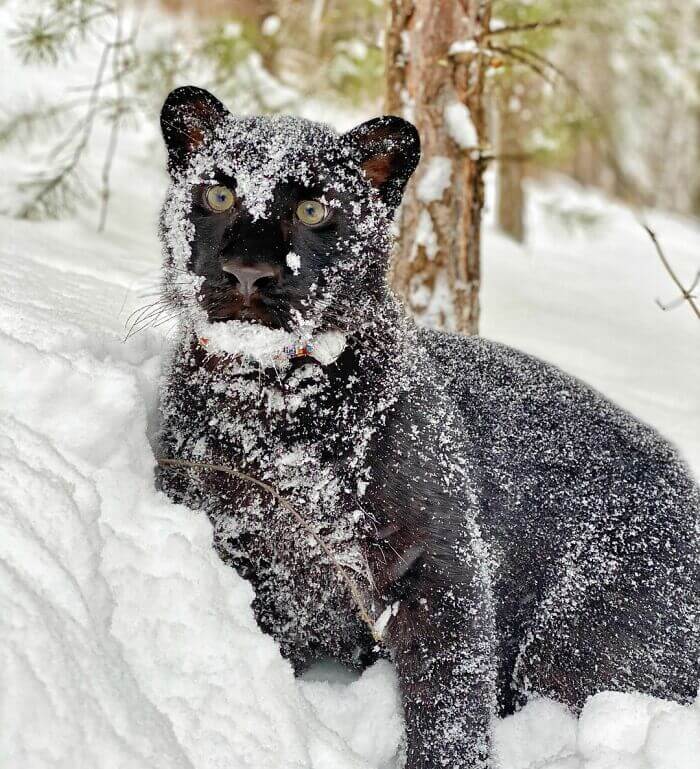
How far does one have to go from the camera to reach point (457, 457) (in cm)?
240

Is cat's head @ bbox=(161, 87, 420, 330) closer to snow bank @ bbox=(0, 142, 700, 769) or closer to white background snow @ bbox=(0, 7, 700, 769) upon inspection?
white background snow @ bbox=(0, 7, 700, 769)

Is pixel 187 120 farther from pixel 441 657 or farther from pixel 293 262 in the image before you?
pixel 441 657

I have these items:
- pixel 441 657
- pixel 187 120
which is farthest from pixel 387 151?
pixel 441 657

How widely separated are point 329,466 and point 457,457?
403mm

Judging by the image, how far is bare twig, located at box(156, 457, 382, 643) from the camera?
7.35ft

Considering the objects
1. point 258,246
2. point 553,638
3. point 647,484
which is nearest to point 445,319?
point 647,484

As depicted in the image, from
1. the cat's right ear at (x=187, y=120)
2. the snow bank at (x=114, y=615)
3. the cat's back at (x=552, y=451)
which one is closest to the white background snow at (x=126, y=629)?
the snow bank at (x=114, y=615)

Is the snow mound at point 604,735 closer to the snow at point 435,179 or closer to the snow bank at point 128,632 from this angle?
the snow bank at point 128,632

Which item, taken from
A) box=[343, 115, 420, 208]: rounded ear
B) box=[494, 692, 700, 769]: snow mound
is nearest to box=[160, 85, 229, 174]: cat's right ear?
box=[343, 115, 420, 208]: rounded ear

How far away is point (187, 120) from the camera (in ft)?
7.95

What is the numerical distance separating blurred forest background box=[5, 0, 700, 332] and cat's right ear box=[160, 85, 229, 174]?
4.28ft

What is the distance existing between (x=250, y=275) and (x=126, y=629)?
0.86 m

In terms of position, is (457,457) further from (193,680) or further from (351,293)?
(193,680)

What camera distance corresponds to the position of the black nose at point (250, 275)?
1.98 m
